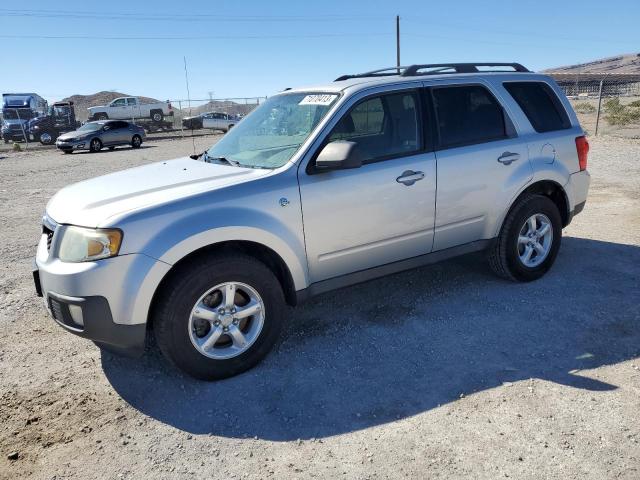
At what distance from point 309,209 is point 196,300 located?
0.97 meters

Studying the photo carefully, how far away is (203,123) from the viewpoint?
35.5 meters

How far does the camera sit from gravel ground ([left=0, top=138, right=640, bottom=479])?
2711 mm

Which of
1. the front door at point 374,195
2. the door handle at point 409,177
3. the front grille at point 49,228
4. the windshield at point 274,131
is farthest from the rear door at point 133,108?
the door handle at point 409,177

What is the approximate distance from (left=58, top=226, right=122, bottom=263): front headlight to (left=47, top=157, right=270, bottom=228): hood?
48 millimetres

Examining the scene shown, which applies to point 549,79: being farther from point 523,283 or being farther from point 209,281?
point 209,281

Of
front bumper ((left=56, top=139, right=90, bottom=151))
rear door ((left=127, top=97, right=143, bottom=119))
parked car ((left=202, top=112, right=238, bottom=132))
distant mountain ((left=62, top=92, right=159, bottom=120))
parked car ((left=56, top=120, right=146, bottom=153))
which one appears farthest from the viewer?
distant mountain ((left=62, top=92, right=159, bottom=120))

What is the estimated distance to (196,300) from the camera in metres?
3.29

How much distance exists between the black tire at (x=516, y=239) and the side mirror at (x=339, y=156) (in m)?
1.81

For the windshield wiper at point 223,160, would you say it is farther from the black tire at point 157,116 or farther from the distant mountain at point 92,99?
the distant mountain at point 92,99

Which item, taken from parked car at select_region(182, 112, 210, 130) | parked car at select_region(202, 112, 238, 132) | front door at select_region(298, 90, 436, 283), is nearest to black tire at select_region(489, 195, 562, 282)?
front door at select_region(298, 90, 436, 283)

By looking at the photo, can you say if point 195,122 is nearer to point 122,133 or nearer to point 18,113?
point 18,113

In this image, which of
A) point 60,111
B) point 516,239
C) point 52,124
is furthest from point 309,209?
point 60,111

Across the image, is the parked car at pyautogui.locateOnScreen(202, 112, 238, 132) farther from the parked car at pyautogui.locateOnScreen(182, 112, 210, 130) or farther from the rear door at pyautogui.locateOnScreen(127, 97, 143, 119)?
the rear door at pyautogui.locateOnScreen(127, 97, 143, 119)

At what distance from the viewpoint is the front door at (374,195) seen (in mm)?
3699
